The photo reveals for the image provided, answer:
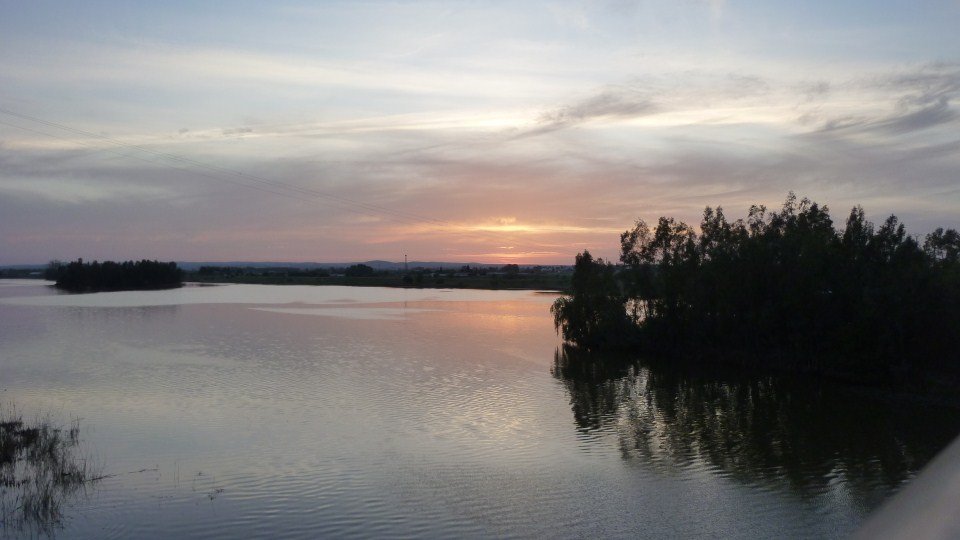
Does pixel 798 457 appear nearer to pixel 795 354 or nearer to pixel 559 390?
pixel 559 390

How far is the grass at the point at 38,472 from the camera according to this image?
13.1m

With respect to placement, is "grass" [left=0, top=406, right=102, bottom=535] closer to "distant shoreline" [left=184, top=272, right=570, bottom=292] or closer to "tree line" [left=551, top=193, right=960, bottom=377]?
"tree line" [left=551, top=193, right=960, bottom=377]

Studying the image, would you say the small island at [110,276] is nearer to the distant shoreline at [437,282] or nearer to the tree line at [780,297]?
the distant shoreline at [437,282]

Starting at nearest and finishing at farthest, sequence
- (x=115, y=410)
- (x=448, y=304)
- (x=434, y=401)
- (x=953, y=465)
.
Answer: (x=953, y=465)
(x=115, y=410)
(x=434, y=401)
(x=448, y=304)

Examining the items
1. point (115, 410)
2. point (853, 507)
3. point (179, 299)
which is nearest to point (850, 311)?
point (853, 507)

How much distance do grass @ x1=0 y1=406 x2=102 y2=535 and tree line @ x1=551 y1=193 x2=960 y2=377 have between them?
2546cm

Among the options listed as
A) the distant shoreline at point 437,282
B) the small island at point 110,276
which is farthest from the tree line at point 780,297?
the small island at point 110,276

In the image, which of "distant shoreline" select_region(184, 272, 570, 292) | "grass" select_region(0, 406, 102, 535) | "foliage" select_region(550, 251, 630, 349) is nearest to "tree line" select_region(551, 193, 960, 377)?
"foliage" select_region(550, 251, 630, 349)

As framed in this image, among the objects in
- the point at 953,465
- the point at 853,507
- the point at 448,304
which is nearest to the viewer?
the point at 953,465

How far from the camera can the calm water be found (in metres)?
13.6

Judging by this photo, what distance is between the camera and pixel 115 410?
71.2ft

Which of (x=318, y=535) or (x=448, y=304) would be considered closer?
(x=318, y=535)

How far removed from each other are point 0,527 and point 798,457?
16.7 meters

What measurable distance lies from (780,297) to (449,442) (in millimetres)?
19051
